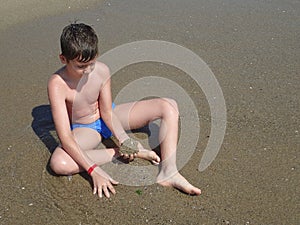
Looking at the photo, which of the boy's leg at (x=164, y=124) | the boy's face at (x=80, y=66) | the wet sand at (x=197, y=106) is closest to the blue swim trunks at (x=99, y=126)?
the boy's leg at (x=164, y=124)

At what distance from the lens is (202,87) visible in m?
3.97

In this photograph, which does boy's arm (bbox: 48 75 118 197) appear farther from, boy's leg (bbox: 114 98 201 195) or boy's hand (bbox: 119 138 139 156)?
boy's leg (bbox: 114 98 201 195)

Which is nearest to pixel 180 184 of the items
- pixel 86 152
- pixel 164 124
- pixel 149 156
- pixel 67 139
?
pixel 149 156

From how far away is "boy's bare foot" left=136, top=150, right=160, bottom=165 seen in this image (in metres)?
3.10

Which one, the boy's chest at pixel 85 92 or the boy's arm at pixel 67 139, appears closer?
the boy's arm at pixel 67 139

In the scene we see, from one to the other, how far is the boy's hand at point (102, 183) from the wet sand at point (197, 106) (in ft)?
0.20

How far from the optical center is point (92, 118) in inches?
129

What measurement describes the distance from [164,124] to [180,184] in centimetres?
50

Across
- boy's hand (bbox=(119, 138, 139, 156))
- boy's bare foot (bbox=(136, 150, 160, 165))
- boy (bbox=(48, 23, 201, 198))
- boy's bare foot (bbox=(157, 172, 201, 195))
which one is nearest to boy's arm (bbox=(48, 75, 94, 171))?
boy (bbox=(48, 23, 201, 198))

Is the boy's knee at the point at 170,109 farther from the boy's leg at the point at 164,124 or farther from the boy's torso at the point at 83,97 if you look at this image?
the boy's torso at the point at 83,97

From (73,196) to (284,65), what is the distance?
2.49 meters

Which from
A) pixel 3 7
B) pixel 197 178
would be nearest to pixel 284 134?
pixel 197 178

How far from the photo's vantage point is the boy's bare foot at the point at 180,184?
279 cm

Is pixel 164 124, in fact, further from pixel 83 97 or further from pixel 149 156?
pixel 83 97
